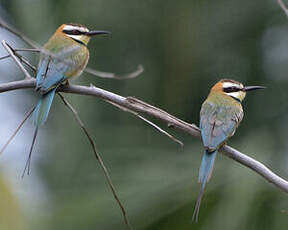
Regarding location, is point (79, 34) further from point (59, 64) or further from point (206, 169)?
point (206, 169)

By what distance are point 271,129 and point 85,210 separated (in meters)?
1.71

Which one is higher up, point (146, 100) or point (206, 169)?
point (206, 169)

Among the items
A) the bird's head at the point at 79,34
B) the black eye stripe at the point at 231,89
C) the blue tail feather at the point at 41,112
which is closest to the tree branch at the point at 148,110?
the blue tail feather at the point at 41,112

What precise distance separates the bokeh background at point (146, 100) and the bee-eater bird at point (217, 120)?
19.9 inches

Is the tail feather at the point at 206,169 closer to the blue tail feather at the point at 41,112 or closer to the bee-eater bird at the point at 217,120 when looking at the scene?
the bee-eater bird at the point at 217,120

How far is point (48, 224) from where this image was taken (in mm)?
3432

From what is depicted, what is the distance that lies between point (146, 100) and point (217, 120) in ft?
6.14

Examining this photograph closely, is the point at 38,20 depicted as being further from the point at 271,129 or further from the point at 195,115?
the point at 271,129

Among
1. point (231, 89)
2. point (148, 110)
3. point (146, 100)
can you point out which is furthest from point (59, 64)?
point (146, 100)

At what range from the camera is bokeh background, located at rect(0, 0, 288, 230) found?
3.60 metres

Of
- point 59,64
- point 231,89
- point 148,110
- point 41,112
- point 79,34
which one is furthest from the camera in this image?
point 231,89

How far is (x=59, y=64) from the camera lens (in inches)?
114

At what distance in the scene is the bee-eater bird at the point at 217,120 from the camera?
8.54 ft

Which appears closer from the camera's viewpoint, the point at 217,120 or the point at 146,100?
the point at 217,120
